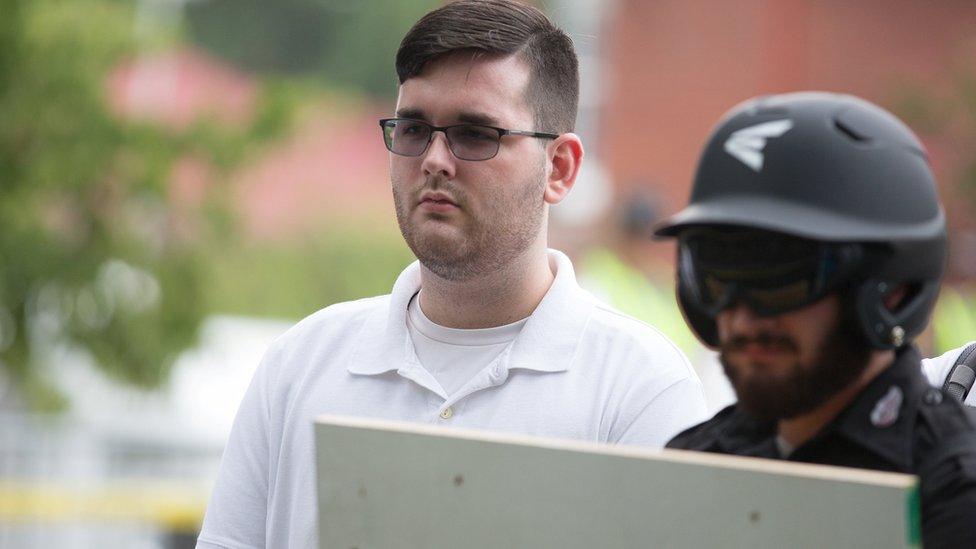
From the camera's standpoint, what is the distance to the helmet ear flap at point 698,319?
8.77 ft

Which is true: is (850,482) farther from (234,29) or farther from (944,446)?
(234,29)

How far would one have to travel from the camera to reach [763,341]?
2.50 m

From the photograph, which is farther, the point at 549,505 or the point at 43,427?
the point at 43,427

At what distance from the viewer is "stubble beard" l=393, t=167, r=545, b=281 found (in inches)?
140

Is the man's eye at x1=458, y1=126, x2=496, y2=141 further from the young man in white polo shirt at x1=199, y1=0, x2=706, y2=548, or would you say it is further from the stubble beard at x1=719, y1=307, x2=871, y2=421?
the stubble beard at x1=719, y1=307, x2=871, y2=421

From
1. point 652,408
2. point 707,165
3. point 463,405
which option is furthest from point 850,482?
point 463,405

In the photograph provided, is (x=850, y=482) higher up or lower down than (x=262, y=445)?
higher up

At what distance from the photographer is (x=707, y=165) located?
8.65ft

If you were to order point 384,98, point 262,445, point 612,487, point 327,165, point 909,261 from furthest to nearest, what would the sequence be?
point 384,98, point 327,165, point 262,445, point 909,261, point 612,487

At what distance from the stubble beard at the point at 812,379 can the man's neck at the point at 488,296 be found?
3.85 ft

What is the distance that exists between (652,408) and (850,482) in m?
1.25

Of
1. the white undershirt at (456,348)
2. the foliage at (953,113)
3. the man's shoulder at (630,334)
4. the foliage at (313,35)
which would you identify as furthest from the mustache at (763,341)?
the foliage at (313,35)

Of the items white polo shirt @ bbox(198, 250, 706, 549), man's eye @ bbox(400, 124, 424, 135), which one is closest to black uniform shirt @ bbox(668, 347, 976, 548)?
white polo shirt @ bbox(198, 250, 706, 549)

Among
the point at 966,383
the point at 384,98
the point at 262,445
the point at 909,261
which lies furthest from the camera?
the point at 384,98
